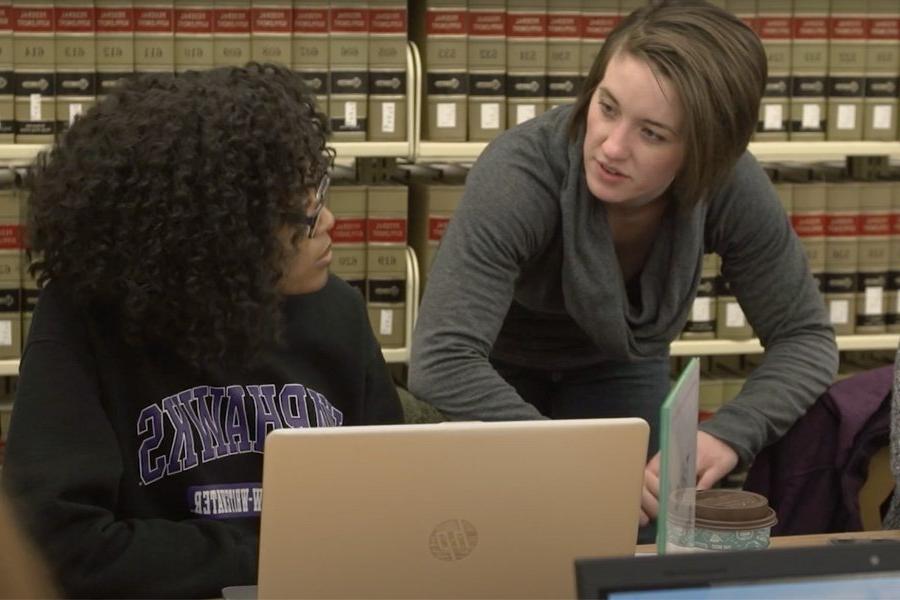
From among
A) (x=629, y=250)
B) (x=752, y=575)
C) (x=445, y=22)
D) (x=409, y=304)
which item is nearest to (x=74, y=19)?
(x=445, y=22)

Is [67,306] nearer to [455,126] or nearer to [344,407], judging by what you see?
[344,407]

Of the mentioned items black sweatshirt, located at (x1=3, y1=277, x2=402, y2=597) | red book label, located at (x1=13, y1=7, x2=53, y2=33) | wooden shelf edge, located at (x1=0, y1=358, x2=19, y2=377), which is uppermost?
red book label, located at (x1=13, y1=7, x2=53, y2=33)

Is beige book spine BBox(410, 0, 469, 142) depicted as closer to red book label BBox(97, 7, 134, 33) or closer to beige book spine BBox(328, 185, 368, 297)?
beige book spine BBox(328, 185, 368, 297)

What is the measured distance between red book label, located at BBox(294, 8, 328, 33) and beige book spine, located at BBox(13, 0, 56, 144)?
1.62 feet

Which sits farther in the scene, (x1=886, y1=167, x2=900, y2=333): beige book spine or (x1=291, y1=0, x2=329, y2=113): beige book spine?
(x1=886, y1=167, x2=900, y2=333): beige book spine

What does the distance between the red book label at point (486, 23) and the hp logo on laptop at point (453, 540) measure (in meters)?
1.92

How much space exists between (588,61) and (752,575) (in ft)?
7.33

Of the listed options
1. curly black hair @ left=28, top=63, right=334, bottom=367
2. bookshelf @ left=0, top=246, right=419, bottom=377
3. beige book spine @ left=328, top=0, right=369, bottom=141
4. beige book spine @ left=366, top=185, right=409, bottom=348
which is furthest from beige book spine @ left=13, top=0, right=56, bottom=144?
curly black hair @ left=28, top=63, right=334, bottom=367

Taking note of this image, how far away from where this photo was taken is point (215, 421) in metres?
1.60

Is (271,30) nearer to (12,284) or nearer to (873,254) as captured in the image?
(12,284)

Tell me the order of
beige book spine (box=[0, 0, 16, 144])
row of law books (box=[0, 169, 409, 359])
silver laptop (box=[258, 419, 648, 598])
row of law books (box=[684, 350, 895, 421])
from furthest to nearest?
row of law books (box=[684, 350, 895, 421]), row of law books (box=[0, 169, 409, 359]), beige book spine (box=[0, 0, 16, 144]), silver laptop (box=[258, 419, 648, 598])

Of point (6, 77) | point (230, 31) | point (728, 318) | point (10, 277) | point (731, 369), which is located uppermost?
point (230, 31)

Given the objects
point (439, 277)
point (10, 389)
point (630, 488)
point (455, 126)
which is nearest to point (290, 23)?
point (455, 126)

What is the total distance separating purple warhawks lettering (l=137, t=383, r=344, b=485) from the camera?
1.56 meters
